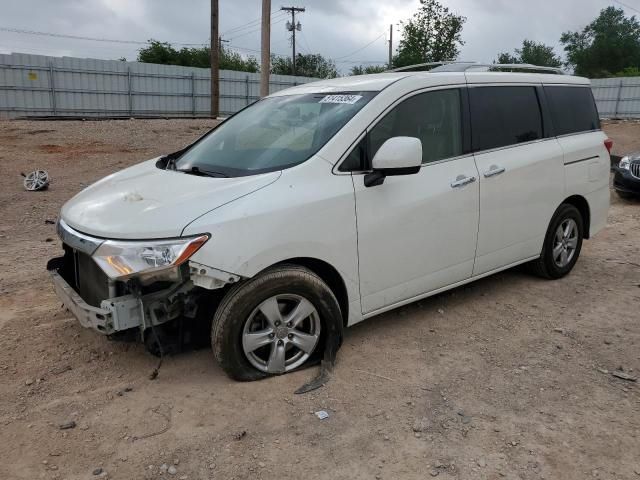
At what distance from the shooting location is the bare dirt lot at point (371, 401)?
2.70 m

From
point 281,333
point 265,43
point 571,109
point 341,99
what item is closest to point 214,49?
point 265,43

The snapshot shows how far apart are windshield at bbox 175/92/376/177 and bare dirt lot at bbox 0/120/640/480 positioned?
129 centimetres

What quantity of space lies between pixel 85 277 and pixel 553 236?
12.9 ft

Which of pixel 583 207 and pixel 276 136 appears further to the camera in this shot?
pixel 583 207

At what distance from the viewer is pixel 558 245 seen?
17.2 ft

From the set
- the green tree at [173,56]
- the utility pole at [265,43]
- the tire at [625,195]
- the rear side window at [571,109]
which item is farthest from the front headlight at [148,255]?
the green tree at [173,56]

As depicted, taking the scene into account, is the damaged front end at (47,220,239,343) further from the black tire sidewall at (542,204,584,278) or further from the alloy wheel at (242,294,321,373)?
the black tire sidewall at (542,204,584,278)

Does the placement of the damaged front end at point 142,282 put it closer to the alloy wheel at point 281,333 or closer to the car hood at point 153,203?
the car hood at point 153,203

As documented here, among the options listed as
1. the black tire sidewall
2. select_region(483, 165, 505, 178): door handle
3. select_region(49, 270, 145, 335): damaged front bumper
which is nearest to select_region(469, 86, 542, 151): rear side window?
select_region(483, 165, 505, 178): door handle

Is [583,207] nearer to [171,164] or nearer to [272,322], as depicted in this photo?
[272,322]

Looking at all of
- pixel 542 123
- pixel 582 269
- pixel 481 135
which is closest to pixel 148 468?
pixel 481 135

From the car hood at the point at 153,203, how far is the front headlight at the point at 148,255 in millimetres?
50

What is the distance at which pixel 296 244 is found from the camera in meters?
3.24

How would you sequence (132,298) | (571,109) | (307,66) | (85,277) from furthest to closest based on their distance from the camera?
1. (307,66)
2. (571,109)
3. (85,277)
4. (132,298)
